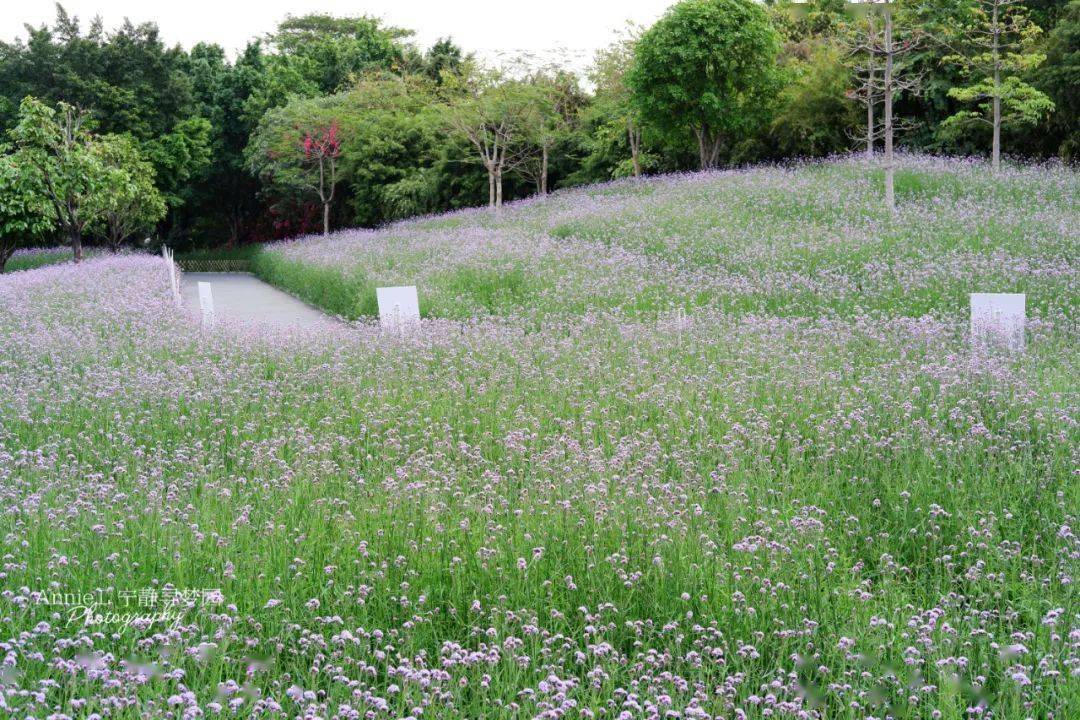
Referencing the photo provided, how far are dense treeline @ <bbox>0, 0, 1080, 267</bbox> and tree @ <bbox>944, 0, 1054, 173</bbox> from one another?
0.10 metres

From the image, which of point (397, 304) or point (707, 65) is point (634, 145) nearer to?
point (707, 65)

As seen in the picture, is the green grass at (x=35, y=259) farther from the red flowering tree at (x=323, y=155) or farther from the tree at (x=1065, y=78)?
the tree at (x=1065, y=78)

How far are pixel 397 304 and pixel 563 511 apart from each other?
23.6 feet

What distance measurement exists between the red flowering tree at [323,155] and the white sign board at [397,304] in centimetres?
2272

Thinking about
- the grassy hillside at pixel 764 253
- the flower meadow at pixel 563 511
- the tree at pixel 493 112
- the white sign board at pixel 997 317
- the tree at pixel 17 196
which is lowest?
the flower meadow at pixel 563 511

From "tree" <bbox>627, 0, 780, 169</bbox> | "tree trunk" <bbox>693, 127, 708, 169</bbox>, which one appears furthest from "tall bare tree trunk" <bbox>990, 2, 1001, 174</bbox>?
"tree trunk" <bbox>693, 127, 708, 169</bbox>

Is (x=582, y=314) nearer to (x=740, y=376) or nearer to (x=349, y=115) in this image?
(x=740, y=376)

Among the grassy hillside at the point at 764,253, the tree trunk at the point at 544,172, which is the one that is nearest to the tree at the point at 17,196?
the grassy hillside at the point at 764,253

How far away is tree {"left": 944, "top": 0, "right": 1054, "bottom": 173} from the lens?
20203mm

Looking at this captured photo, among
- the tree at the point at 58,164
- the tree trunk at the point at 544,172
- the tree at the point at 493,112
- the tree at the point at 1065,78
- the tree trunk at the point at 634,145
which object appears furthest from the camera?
the tree trunk at the point at 544,172

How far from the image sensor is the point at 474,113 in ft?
96.3

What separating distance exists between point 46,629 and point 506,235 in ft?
54.7

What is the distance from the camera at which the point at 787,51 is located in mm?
31328

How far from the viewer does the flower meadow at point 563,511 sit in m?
3.45
